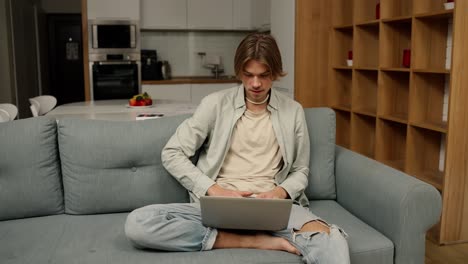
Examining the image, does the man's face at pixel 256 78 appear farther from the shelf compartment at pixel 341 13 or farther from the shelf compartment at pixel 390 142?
the shelf compartment at pixel 341 13

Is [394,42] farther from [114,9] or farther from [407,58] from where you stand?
[114,9]

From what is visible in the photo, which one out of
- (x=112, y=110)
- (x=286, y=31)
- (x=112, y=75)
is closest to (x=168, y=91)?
(x=112, y=75)

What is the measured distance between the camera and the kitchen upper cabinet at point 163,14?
5852 mm

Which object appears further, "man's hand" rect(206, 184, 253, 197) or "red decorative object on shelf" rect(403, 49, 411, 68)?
"red decorative object on shelf" rect(403, 49, 411, 68)

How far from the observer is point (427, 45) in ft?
10.5

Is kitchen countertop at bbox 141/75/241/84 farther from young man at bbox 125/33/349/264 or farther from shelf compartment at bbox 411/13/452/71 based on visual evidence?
young man at bbox 125/33/349/264

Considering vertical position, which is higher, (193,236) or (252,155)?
(252,155)

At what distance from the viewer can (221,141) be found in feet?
6.70

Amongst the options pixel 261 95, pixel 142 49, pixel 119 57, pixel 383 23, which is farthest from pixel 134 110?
pixel 142 49

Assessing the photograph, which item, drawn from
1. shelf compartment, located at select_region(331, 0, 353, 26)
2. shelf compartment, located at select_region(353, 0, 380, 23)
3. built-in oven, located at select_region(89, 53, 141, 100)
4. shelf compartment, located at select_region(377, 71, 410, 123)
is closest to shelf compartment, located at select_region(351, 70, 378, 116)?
shelf compartment, located at select_region(377, 71, 410, 123)

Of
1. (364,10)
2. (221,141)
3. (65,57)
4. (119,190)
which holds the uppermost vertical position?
(364,10)

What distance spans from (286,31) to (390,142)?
1583mm

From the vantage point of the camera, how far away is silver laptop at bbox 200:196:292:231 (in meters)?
1.64

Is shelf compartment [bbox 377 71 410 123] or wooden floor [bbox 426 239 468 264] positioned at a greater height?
shelf compartment [bbox 377 71 410 123]
